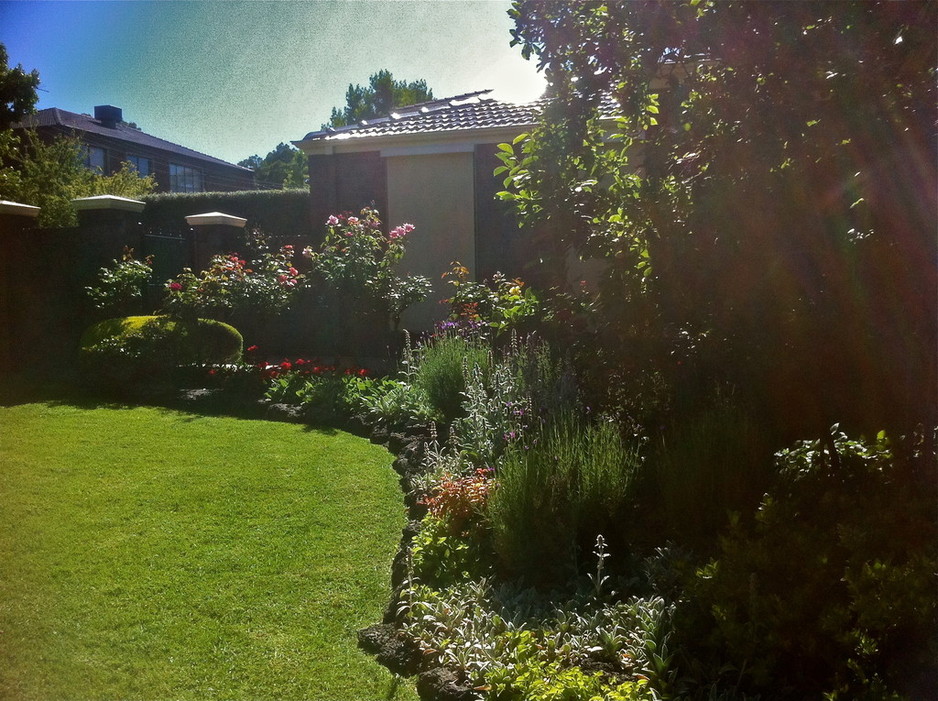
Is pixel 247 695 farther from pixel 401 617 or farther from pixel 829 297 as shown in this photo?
pixel 829 297

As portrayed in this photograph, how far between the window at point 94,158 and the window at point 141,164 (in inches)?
29.6

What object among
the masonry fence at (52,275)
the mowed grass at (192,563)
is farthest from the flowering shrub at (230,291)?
the mowed grass at (192,563)

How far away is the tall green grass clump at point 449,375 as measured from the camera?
240 inches

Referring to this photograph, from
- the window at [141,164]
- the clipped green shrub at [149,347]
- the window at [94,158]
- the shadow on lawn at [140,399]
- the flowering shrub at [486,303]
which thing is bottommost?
the shadow on lawn at [140,399]

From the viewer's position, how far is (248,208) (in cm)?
1962

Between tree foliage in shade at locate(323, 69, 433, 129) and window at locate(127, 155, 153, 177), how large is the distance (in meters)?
8.67

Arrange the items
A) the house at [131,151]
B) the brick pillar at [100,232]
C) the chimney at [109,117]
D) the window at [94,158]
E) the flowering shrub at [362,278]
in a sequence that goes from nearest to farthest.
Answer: the flowering shrub at [362,278], the brick pillar at [100,232], the house at [131,151], the chimney at [109,117], the window at [94,158]

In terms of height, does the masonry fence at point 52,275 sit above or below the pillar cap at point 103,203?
below

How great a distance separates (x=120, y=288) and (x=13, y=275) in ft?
4.93

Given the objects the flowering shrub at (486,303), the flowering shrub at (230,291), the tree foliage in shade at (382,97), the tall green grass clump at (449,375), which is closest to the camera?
the tall green grass clump at (449,375)

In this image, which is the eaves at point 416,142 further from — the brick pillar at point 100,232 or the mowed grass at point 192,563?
the mowed grass at point 192,563

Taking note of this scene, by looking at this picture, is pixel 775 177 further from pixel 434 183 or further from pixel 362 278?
pixel 434 183

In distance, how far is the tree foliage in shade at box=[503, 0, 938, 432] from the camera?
281cm

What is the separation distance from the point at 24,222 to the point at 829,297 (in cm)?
1009
